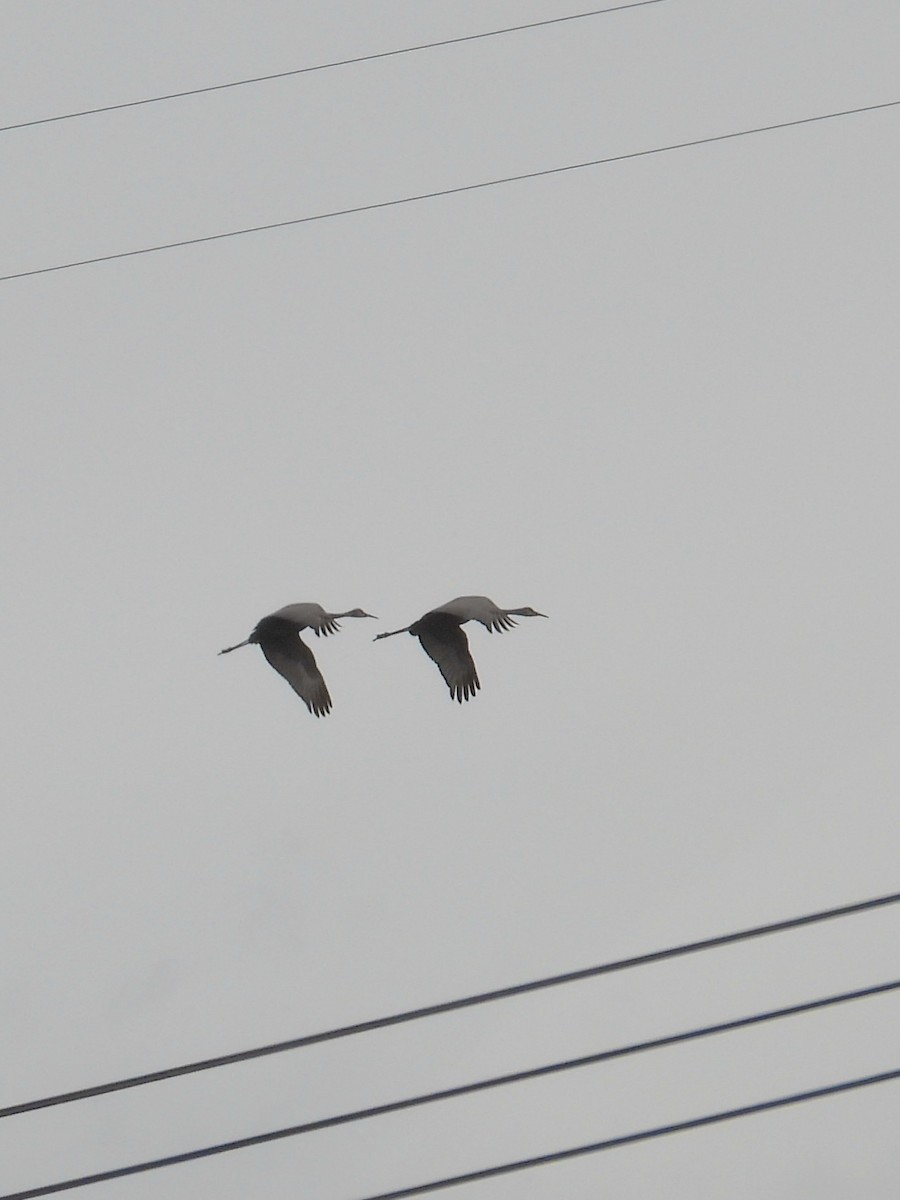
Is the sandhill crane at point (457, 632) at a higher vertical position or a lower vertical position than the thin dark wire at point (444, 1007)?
higher

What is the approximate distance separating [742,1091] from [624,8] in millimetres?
5806

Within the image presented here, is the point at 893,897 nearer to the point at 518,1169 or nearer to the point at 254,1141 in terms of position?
the point at 518,1169

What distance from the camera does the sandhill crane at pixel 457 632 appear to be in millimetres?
6109

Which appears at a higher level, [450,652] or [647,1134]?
[450,652]

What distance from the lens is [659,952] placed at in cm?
484

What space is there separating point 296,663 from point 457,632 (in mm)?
695

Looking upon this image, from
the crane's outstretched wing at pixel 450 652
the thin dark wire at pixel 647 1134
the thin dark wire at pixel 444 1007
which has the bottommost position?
A: the thin dark wire at pixel 647 1134

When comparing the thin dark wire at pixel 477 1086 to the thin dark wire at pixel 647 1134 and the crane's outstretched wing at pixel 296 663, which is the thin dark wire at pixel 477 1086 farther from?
the crane's outstretched wing at pixel 296 663

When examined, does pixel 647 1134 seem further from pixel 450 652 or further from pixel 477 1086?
pixel 450 652

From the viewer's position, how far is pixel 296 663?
20.5 ft

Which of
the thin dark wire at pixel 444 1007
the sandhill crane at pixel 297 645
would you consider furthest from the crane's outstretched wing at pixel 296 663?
the thin dark wire at pixel 444 1007

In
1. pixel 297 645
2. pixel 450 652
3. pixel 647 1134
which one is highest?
pixel 297 645

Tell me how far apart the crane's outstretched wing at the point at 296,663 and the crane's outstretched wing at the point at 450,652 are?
46 cm

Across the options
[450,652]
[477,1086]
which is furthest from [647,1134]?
[450,652]
